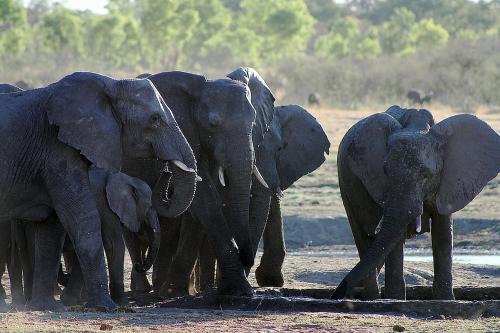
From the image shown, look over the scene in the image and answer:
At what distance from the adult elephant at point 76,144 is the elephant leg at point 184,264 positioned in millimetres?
1709

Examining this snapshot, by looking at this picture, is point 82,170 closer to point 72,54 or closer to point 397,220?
point 397,220

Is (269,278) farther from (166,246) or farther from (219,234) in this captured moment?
(219,234)

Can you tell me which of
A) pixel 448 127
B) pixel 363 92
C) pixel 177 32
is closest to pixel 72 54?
pixel 177 32

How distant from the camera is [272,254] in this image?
40.5ft

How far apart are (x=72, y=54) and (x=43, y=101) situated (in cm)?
5324

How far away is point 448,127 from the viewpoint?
10500 millimetres

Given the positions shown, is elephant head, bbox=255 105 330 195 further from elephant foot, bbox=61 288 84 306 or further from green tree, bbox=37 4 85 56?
green tree, bbox=37 4 85 56

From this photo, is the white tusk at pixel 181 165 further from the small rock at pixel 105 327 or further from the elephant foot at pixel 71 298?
the small rock at pixel 105 327

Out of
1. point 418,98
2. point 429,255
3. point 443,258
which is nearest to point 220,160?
point 443,258

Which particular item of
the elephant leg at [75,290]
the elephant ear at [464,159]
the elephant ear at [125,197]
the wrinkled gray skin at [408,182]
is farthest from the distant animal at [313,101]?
the elephant ear at [125,197]

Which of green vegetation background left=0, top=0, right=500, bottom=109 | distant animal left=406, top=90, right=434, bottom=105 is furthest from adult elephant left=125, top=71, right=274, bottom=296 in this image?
green vegetation background left=0, top=0, right=500, bottom=109

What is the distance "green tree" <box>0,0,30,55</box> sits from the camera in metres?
53.2

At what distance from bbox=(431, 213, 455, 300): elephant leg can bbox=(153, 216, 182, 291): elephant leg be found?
224cm

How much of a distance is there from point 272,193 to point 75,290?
8.72 ft
